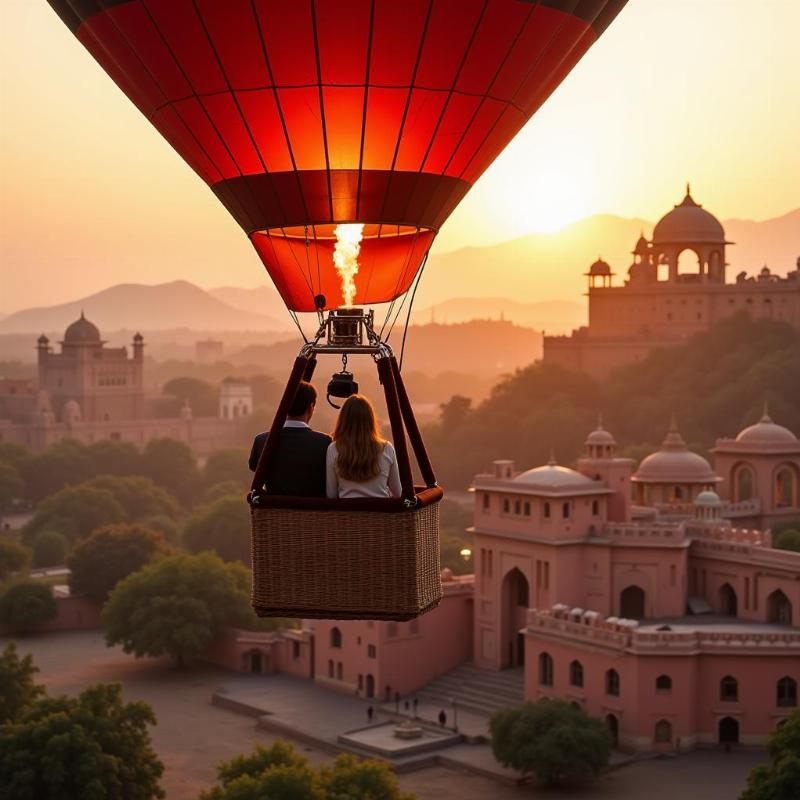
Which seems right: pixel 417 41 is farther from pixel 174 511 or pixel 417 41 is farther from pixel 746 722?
pixel 174 511

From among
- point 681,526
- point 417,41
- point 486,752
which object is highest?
point 417,41

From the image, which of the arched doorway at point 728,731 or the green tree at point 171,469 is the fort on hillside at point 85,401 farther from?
the arched doorway at point 728,731

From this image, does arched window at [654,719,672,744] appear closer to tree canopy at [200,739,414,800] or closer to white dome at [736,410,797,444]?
tree canopy at [200,739,414,800]

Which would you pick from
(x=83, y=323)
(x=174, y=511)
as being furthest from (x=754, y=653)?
(x=83, y=323)

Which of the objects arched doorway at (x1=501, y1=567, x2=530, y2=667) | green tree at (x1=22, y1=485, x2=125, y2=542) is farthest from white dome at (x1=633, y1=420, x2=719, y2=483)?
green tree at (x1=22, y1=485, x2=125, y2=542)

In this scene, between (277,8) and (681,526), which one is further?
(681,526)

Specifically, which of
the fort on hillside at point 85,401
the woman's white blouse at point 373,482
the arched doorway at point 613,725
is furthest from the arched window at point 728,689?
the fort on hillside at point 85,401
